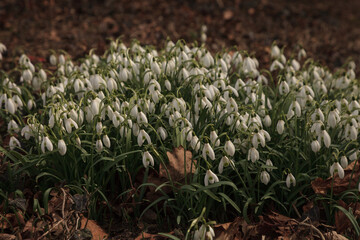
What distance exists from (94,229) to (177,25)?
4751 mm

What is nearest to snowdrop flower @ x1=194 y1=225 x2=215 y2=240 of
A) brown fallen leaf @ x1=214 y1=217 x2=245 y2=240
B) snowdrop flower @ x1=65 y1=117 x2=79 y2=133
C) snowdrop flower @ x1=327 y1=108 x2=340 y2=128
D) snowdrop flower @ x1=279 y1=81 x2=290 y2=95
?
brown fallen leaf @ x1=214 y1=217 x2=245 y2=240

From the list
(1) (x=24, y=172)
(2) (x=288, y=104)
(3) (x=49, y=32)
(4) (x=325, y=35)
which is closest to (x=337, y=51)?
(4) (x=325, y=35)

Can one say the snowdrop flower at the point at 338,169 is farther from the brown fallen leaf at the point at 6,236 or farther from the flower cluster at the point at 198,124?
the brown fallen leaf at the point at 6,236

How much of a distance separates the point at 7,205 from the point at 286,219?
184 centimetres

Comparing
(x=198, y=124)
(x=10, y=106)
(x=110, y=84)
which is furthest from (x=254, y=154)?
(x=10, y=106)

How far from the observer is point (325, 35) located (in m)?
7.54

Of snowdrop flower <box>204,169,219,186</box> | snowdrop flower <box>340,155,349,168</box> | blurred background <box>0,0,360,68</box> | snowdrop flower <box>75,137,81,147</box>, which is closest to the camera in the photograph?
snowdrop flower <box>204,169,219,186</box>

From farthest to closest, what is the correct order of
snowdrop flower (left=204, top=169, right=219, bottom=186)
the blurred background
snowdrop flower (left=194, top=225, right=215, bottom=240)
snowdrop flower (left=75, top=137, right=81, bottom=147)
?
the blurred background, snowdrop flower (left=75, top=137, right=81, bottom=147), snowdrop flower (left=204, top=169, right=219, bottom=186), snowdrop flower (left=194, top=225, right=215, bottom=240)

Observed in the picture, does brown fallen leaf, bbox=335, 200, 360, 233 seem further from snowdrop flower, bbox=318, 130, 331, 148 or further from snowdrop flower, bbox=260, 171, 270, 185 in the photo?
snowdrop flower, bbox=260, 171, 270, 185

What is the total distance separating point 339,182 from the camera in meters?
3.04

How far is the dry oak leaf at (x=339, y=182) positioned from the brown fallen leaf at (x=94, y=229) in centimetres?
140

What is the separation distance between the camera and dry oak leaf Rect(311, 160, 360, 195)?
296 cm

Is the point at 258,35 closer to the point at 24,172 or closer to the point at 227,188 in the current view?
the point at 227,188

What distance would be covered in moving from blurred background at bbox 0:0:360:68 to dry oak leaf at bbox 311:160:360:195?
284cm
